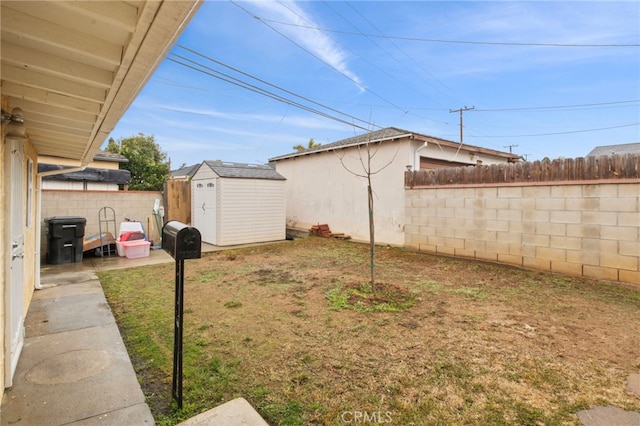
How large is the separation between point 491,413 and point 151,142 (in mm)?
25220

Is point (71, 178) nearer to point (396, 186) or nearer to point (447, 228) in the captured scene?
point (396, 186)

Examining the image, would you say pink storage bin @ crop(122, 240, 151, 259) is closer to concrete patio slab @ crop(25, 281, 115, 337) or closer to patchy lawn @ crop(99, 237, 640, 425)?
patchy lawn @ crop(99, 237, 640, 425)

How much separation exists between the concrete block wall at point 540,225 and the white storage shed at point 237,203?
488 centimetres

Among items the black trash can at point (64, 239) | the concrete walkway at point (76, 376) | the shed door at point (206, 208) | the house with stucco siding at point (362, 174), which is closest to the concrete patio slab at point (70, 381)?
the concrete walkway at point (76, 376)

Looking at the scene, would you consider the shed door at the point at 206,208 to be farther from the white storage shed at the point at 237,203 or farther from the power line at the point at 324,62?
the power line at the point at 324,62

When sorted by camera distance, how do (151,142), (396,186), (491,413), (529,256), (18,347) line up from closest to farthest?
(491,413), (18,347), (529,256), (396,186), (151,142)

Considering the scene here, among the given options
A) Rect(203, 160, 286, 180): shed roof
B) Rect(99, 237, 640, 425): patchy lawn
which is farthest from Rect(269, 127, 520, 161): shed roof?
Rect(99, 237, 640, 425): patchy lawn

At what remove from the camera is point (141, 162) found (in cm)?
2017

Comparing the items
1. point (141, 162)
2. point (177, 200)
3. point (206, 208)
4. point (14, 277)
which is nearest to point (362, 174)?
point (206, 208)

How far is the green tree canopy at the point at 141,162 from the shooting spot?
20.0 m

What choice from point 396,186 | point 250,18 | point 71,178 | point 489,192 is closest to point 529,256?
point 489,192

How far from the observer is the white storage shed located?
9.33 meters

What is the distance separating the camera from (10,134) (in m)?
2.27

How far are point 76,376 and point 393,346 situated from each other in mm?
2830
